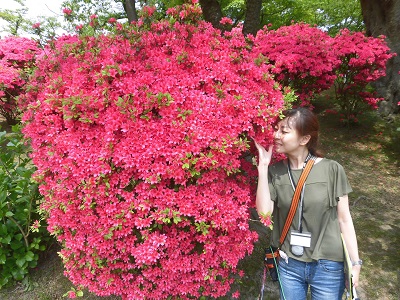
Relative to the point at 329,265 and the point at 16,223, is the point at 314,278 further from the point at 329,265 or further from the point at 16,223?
the point at 16,223

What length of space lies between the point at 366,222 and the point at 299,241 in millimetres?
2845

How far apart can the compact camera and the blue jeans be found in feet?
0.32

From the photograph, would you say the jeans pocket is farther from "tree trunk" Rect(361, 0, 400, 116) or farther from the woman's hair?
"tree trunk" Rect(361, 0, 400, 116)

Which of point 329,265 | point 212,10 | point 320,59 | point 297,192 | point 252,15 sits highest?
point 212,10

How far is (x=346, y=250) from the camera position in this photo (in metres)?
1.88

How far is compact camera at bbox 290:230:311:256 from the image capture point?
1.94 meters

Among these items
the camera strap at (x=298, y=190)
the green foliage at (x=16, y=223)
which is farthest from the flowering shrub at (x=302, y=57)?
the green foliage at (x=16, y=223)

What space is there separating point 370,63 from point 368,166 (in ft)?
6.89

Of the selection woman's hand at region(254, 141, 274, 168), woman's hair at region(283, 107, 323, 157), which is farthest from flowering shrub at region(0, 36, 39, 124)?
woman's hair at region(283, 107, 323, 157)

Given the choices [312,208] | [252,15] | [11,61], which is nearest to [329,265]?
[312,208]

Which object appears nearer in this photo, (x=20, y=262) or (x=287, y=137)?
(x=287, y=137)

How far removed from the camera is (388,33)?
7.04 m

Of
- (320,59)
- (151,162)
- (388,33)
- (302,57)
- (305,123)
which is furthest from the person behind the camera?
(388,33)

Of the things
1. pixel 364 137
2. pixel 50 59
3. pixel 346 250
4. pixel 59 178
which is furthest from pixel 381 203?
pixel 50 59
